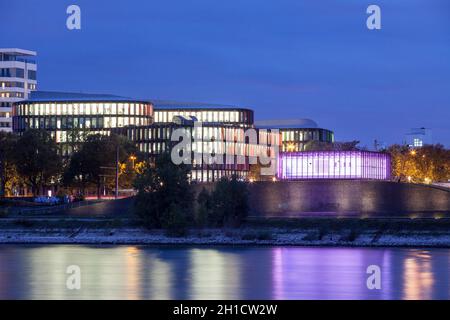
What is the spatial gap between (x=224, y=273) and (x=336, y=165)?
93.4 metres

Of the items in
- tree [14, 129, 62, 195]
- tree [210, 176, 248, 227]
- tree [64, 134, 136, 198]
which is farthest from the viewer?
tree [64, 134, 136, 198]

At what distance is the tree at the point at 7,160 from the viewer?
174 metres

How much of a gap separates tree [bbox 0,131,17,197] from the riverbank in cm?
6052

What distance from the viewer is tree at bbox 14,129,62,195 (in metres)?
169

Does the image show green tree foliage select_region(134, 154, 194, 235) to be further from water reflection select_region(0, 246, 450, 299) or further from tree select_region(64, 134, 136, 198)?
tree select_region(64, 134, 136, 198)

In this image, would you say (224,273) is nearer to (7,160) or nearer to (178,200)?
(178,200)

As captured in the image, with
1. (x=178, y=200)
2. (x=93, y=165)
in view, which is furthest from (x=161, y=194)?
(x=93, y=165)

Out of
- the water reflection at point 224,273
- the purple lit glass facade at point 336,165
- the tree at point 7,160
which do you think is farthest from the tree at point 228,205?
the tree at point 7,160

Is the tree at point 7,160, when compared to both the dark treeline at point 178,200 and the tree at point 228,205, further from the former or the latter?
the tree at point 228,205

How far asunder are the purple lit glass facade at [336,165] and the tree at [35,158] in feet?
128

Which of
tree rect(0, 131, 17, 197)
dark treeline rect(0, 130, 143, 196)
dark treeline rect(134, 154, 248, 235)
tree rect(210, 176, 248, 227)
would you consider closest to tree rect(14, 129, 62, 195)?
dark treeline rect(0, 130, 143, 196)
